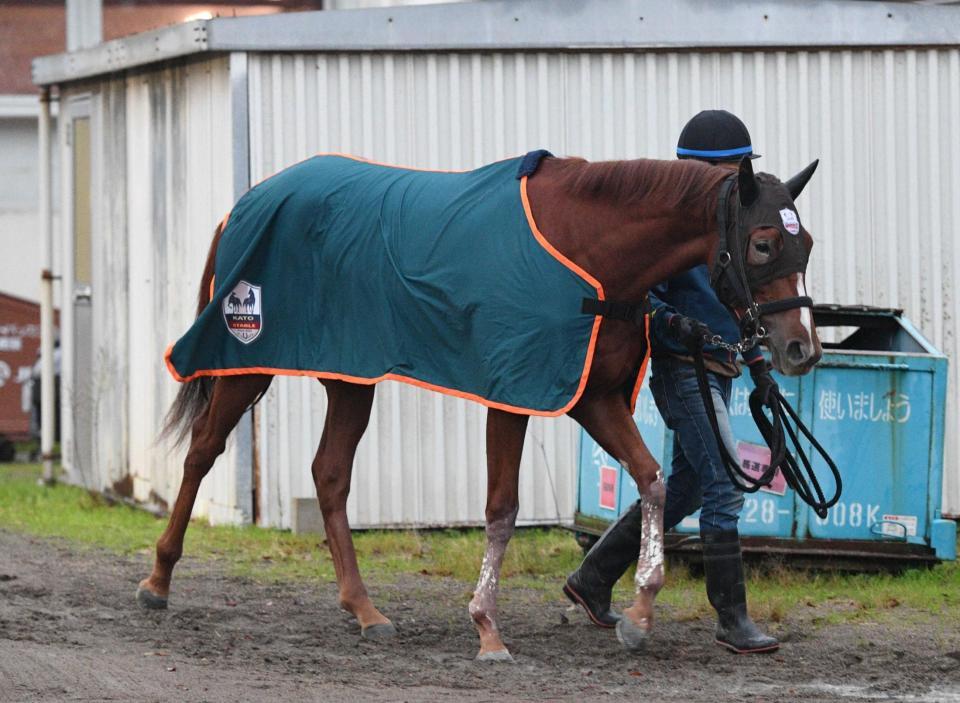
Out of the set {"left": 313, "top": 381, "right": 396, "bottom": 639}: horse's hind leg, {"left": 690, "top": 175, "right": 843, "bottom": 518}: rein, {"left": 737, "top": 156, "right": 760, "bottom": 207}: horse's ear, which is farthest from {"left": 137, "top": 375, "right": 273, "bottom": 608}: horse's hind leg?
{"left": 737, "top": 156, "right": 760, "bottom": 207}: horse's ear

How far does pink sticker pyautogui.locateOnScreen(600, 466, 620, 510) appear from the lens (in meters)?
7.94

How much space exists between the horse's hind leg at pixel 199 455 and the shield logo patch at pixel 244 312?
206 mm

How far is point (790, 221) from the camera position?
5.59m

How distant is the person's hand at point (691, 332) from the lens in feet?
19.7

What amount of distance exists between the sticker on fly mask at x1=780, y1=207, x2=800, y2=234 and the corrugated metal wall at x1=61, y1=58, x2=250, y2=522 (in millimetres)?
4486

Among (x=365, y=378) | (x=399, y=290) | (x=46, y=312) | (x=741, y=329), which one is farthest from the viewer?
(x=46, y=312)

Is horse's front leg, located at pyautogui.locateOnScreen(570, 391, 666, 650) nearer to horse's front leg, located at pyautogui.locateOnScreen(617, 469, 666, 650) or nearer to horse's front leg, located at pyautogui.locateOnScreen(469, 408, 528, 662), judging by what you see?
horse's front leg, located at pyautogui.locateOnScreen(617, 469, 666, 650)

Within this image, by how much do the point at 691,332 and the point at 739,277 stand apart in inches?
17.0

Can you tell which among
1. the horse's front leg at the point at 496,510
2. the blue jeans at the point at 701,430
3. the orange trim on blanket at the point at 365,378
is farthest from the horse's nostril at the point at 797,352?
the horse's front leg at the point at 496,510

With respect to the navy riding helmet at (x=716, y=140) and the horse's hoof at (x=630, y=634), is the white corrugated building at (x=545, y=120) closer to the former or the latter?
the navy riding helmet at (x=716, y=140)

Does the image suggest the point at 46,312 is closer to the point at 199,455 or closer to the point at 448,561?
the point at 448,561

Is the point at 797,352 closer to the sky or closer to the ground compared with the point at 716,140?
closer to the ground

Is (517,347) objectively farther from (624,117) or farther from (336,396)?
(624,117)

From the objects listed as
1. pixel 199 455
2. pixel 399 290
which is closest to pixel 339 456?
pixel 199 455
